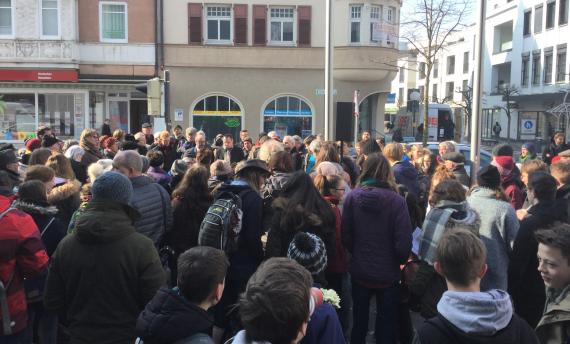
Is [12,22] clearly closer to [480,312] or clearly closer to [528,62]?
[480,312]

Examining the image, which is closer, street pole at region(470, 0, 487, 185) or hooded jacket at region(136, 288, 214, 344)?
hooded jacket at region(136, 288, 214, 344)

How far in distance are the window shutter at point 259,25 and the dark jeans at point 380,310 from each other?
63.1 feet

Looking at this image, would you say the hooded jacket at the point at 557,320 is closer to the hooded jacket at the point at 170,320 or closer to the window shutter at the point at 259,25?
the hooded jacket at the point at 170,320

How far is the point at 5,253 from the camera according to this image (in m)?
3.83

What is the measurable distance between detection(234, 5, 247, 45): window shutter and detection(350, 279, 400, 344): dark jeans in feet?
63.3

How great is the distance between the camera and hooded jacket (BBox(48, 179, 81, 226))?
509cm

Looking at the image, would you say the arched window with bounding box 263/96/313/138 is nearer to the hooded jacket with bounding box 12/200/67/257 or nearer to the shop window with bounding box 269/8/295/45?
the shop window with bounding box 269/8/295/45

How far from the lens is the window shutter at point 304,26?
904 inches

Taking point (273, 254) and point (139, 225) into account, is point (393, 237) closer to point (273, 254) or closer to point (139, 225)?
point (273, 254)

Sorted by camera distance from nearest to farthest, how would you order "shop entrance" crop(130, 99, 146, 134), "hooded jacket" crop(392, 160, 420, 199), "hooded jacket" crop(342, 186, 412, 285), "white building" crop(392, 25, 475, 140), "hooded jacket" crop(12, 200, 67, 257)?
1. "hooded jacket" crop(12, 200, 67, 257)
2. "hooded jacket" crop(342, 186, 412, 285)
3. "hooded jacket" crop(392, 160, 420, 199)
4. "shop entrance" crop(130, 99, 146, 134)
5. "white building" crop(392, 25, 475, 140)

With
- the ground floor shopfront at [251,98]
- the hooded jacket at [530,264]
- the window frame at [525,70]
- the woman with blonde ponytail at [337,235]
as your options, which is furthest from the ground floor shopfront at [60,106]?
the window frame at [525,70]

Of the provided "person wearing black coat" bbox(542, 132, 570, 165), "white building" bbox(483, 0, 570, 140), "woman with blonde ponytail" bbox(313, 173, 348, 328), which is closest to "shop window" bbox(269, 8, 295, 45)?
"person wearing black coat" bbox(542, 132, 570, 165)

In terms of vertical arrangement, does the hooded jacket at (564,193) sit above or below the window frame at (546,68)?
below

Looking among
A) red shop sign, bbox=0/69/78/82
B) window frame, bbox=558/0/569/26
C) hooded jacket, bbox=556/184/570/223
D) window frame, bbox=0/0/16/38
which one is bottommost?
hooded jacket, bbox=556/184/570/223
